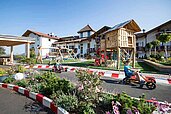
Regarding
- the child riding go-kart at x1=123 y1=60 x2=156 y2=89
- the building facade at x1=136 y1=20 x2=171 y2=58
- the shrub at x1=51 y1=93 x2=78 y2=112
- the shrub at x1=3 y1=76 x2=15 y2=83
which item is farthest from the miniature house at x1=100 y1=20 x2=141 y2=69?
the building facade at x1=136 y1=20 x2=171 y2=58

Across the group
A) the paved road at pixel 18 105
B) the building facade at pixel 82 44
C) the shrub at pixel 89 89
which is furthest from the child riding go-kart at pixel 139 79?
the building facade at pixel 82 44

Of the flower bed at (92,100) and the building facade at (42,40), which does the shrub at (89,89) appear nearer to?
the flower bed at (92,100)

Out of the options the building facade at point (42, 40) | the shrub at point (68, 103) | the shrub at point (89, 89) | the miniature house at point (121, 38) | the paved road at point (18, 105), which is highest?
the building facade at point (42, 40)

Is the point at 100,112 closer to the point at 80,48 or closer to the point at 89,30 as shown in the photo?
the point at 80,48

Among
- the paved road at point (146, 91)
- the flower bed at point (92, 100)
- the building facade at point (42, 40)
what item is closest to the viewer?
the flower bed at point (92, 100)

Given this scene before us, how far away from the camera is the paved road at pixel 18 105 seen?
436 cm

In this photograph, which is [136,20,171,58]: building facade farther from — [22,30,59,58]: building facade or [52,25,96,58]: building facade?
[22,30,59,58]: building facade

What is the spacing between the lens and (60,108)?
3.93m

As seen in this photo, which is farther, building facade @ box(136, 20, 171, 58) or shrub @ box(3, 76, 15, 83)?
building facade @ box(136, 20, 171, 58)

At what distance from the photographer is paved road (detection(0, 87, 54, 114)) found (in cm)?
436

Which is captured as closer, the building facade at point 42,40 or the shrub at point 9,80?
the shrub at point 9,80

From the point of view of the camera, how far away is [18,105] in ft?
16.0

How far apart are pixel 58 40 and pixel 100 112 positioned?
49.9 meters

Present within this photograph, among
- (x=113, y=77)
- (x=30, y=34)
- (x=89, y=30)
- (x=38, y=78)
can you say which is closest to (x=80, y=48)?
(x=89, y=30)
